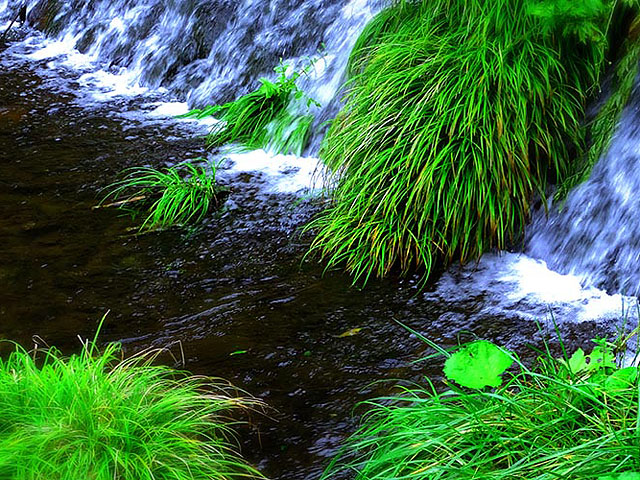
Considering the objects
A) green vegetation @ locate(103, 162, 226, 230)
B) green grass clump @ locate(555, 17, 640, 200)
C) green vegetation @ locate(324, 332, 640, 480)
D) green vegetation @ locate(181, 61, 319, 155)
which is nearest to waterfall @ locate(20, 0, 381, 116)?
green vegetation @ locate(181, 61, 319, 155)

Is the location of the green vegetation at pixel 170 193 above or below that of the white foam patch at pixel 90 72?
below

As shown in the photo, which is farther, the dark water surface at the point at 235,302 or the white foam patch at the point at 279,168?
the white foam patch at the point at 279,168

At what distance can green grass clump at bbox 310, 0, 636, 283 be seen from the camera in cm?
441

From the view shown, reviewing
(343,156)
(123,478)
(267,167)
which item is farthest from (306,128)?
(123,478)

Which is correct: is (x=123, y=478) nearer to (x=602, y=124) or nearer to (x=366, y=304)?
(x=366, y=304)

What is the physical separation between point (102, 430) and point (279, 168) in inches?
143

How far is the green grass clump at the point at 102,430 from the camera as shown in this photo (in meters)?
2.59

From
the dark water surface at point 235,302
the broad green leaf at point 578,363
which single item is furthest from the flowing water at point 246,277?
the broad green leaf at point 578,363

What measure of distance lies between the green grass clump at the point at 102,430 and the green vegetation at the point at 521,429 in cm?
62

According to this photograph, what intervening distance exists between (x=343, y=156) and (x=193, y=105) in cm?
306

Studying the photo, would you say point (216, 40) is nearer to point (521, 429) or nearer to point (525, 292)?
point (525, 292)

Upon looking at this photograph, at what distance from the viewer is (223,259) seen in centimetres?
484

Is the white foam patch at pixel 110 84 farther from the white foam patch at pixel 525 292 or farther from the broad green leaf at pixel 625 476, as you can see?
the broad green leaf at pixel 625 476

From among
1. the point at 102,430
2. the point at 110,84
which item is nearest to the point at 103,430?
the point at 102,430
